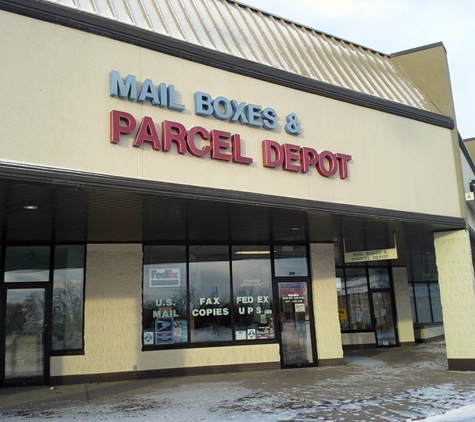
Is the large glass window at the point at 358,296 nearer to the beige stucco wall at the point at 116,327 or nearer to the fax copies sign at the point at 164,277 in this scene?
the beige stucco wall at the point at 116,327

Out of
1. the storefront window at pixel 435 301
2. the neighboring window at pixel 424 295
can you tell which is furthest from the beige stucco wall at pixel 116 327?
the storefront window at pixel 435 301

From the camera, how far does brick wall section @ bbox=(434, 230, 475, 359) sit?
42.3ft

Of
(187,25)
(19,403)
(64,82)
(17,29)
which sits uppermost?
(187,25)

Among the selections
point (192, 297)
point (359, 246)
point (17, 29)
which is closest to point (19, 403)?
point (192, 297)

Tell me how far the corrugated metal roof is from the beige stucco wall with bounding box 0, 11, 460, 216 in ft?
2.44

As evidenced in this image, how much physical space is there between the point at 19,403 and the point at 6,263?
3734 mm

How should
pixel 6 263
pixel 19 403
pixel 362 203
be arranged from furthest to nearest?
pixel 6 263, pixel 362 203, pixel 19 403

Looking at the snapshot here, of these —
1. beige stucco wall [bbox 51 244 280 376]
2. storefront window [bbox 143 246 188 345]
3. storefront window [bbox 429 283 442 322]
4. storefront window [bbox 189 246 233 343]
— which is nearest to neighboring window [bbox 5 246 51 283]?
beige stucco wall [bbox 51 244 280 376]

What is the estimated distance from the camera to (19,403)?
1036 centimetres

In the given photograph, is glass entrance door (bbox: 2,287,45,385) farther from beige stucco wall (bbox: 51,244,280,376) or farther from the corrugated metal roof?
the corrugated metal roof

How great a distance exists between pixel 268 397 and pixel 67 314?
18.6 feet

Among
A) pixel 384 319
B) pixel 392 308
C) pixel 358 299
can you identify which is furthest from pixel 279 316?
pixel 392 308

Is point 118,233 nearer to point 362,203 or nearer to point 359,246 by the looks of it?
point 362,203

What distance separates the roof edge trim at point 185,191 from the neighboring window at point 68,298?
554 cm
